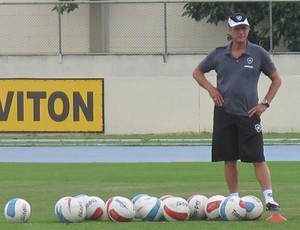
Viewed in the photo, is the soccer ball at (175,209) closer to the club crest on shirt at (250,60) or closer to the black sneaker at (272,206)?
the black sneaker at (272,206)

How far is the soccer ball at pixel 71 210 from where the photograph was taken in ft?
35.3

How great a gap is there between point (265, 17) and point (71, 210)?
2294 centimetres

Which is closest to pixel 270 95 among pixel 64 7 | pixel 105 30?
pixel 64 7

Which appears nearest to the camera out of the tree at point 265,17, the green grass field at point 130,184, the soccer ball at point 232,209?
the green grass field at point 130,184

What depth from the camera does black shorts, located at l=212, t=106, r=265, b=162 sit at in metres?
12.1

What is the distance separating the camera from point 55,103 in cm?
3112

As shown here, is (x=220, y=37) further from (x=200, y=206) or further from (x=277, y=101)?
A: (x=200, y=206)

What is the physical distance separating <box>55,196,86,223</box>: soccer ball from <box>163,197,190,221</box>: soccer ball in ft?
2.74

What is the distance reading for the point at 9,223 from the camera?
10.9m

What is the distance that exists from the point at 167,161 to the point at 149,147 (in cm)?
526

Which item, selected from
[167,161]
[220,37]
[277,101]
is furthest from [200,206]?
[220,37]

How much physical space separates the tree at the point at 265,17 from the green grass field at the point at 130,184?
12.1 metres

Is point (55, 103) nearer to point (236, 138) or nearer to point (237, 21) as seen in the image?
point (236, 138)

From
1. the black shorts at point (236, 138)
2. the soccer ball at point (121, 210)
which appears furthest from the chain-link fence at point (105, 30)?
the soccer ball at point (121, 210)
